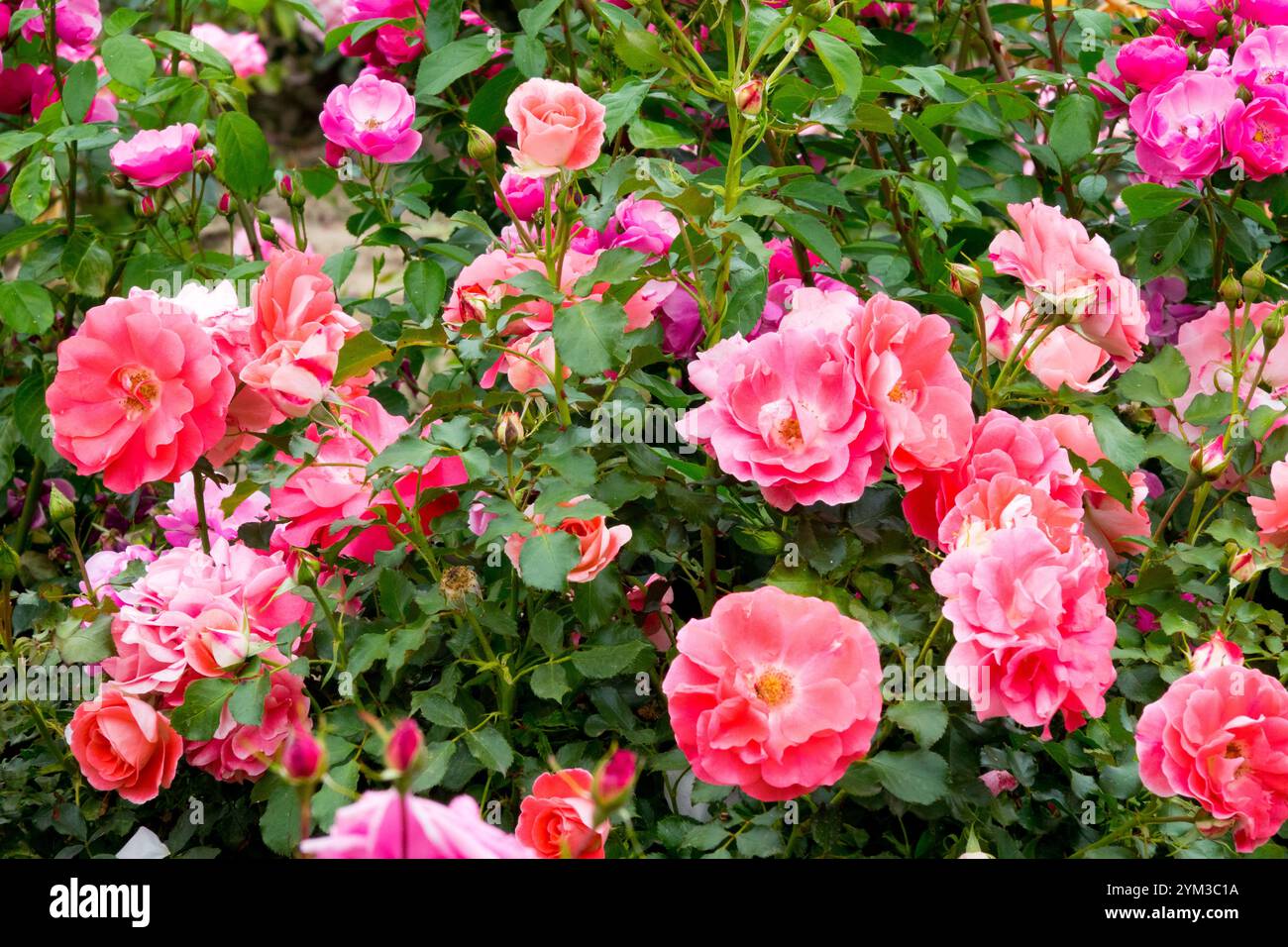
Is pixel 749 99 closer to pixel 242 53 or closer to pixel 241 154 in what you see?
pixel 241 154

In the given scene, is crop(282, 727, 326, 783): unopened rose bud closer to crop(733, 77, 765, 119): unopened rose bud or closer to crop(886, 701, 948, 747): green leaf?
crop(886, 701, 948, 747): green leaf

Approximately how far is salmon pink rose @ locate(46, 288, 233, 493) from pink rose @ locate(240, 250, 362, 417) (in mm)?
43

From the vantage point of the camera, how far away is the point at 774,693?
3.27 feet

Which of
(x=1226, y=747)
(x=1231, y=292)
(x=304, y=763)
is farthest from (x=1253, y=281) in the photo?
(x=304, y=763)

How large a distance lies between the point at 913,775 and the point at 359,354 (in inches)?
22.9

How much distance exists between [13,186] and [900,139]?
3.76 feet

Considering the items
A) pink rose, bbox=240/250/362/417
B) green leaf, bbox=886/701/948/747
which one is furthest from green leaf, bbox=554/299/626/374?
green leaf, bbox=886/701/948/747

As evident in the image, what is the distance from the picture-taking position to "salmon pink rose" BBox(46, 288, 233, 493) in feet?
3.79

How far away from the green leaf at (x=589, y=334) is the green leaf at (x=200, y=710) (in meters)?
0.40

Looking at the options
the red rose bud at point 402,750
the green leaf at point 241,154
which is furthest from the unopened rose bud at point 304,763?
the green leaf at point 241,154

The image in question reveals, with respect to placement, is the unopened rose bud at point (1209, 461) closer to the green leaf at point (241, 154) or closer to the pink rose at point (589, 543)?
the pink rose at point (589, 543)

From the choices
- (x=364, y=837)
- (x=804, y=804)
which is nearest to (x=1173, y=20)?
(x=804, y=804)

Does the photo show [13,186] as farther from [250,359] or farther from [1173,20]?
[1173,20]

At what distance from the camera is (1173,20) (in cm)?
168
